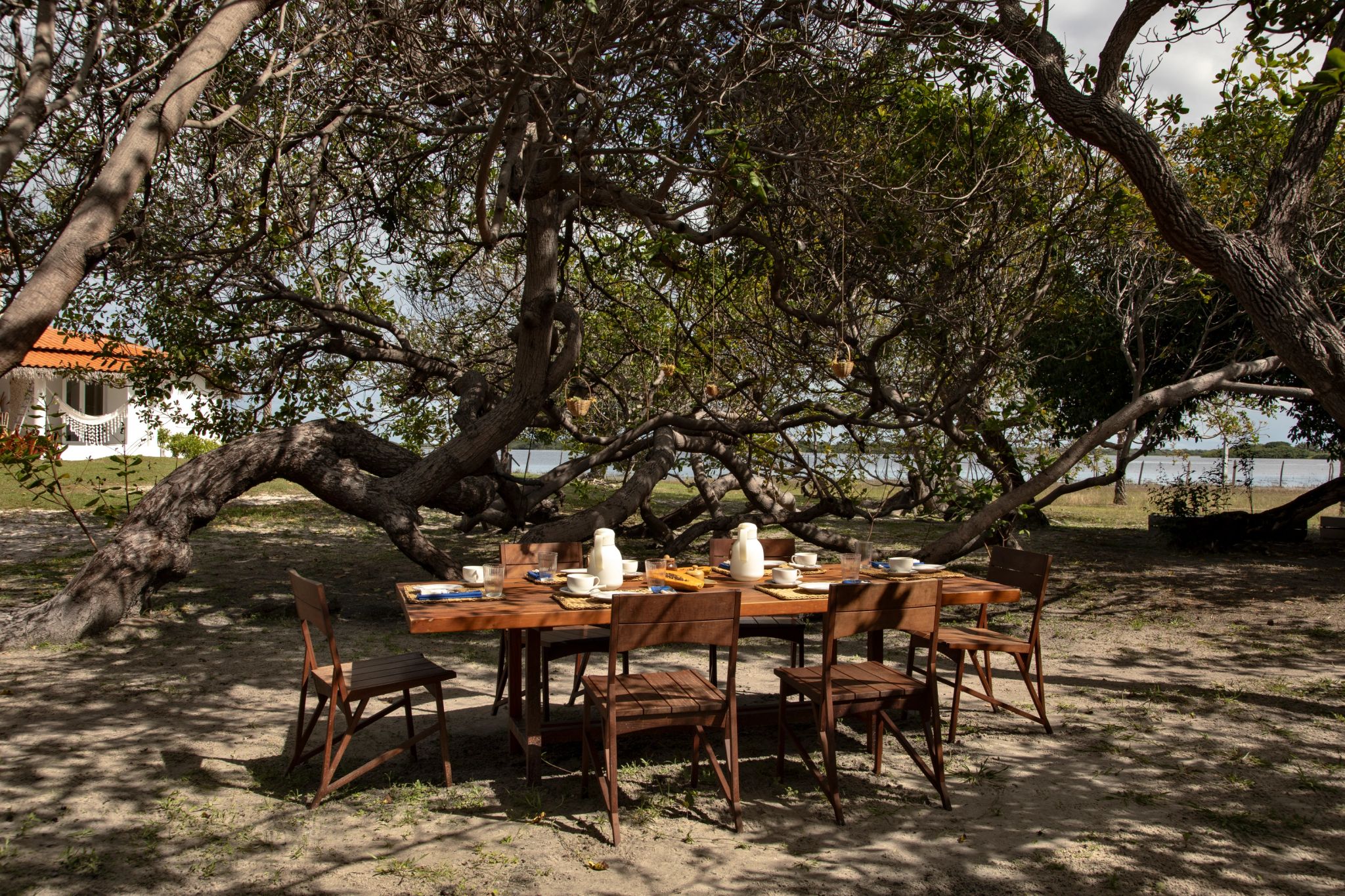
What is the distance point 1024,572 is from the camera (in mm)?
4922

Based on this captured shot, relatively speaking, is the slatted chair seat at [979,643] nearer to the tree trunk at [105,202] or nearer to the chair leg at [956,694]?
the chair leg at [956,694]

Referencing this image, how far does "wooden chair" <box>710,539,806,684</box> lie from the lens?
4.93 m

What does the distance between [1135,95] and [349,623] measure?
24.9 ft

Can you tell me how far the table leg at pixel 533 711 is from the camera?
3.88 meters

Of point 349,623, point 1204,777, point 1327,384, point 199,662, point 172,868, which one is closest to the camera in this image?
point 172,868

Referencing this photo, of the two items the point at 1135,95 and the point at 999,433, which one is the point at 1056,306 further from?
the point at 1135,95

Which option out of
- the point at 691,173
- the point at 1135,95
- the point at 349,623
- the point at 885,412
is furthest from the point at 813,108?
the point at 349,623

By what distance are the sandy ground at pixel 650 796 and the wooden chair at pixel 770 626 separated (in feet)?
1.30

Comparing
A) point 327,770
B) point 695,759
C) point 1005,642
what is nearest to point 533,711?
point 695,759

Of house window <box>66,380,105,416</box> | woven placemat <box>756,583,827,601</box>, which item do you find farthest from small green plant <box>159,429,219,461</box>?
woven placemat <box>756,583,827,601</box>

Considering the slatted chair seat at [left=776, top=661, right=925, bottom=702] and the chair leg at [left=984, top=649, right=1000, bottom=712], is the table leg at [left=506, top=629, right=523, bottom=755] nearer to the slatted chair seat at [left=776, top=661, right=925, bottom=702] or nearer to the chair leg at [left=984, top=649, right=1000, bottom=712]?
the slatted chair seat at [left=776, top=661, right=925, bottom=702]

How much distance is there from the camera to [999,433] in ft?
32.2

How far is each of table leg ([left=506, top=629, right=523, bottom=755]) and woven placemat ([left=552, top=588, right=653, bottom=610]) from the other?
0.95ft

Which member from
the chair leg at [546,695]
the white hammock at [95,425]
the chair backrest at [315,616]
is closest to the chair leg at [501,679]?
the chair leg at [546,695]
